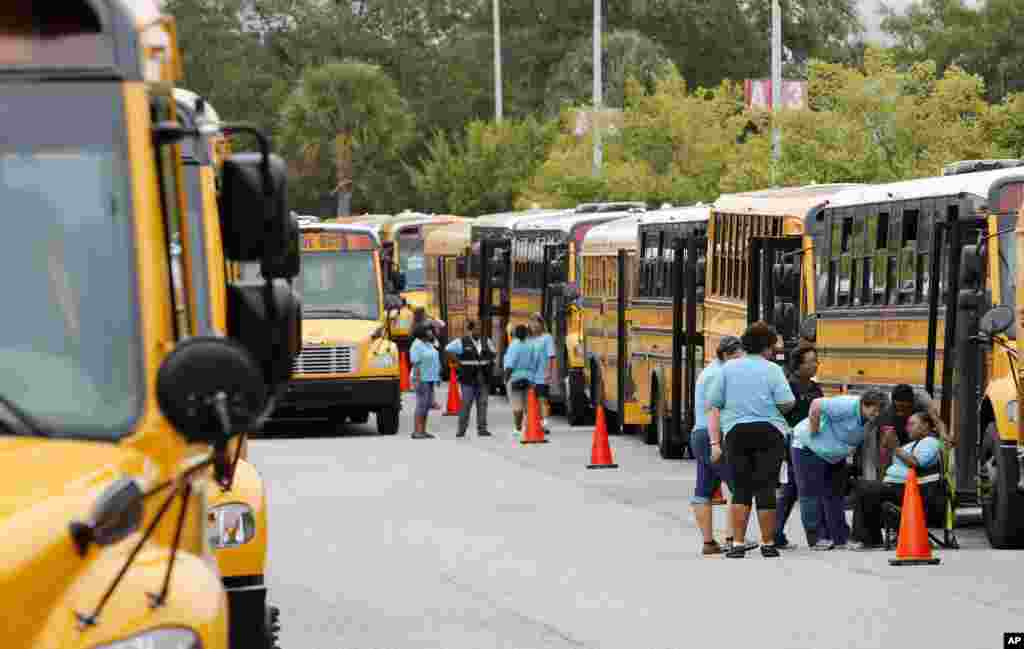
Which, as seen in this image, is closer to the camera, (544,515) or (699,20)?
(544,515)

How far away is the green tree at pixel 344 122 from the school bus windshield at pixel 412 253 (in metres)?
29.7

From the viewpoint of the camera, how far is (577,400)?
3706cm

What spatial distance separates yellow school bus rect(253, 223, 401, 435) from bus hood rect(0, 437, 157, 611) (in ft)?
86.2

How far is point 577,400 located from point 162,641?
3073 cm

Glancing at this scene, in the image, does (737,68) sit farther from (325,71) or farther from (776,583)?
(776,583)

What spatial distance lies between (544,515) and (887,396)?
3885 millimetres

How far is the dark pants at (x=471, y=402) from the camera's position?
3372cm

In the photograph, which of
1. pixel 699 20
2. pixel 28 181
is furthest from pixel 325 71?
pixel 28 181

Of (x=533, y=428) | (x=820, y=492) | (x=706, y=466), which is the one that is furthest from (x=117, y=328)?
(x=533, y=428)

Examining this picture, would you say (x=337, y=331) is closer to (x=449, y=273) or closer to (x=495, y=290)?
(x=495, y=290)

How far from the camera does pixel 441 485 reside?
1020 inches

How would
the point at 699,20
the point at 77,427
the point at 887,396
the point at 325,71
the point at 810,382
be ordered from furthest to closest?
the point at 699,20, the point at 325,71, the point at 810,382, the point at 887,396, the point at 77,427

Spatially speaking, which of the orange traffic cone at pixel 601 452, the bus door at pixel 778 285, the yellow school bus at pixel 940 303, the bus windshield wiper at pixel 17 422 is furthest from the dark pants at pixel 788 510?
the bus windshield wiper at pixel 17 422

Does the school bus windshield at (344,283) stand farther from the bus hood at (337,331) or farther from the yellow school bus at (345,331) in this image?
the bus hood at (337,331)
